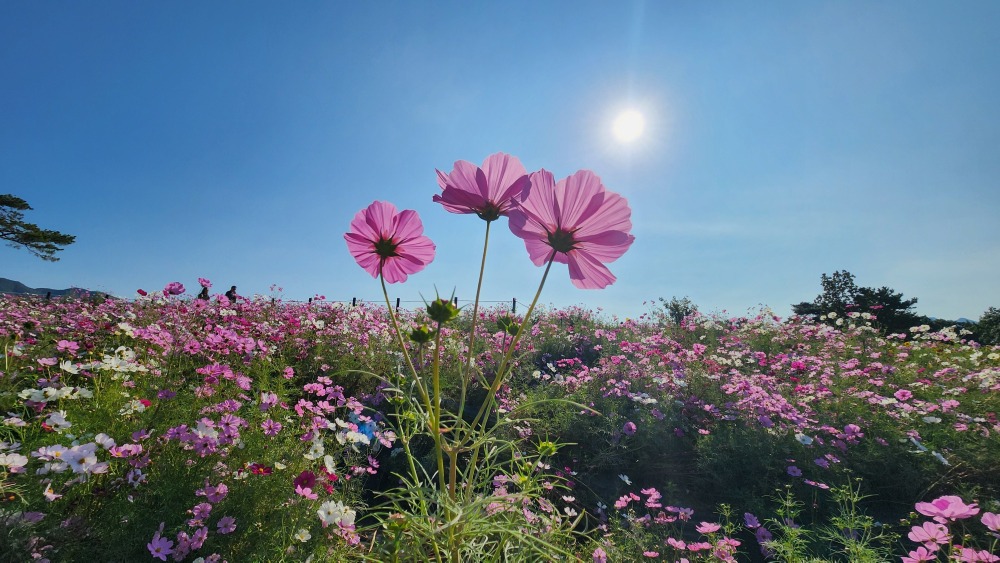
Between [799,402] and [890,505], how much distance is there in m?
0.74

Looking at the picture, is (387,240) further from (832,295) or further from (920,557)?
(832,295)

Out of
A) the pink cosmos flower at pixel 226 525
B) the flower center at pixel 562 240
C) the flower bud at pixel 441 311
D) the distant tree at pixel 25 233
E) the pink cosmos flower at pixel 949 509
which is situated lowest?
the pink cosmos flower at pixel 226 525

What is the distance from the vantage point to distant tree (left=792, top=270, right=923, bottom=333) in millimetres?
13109

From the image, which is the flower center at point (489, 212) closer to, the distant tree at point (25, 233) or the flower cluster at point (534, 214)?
the flower cluster at point (534, 214)

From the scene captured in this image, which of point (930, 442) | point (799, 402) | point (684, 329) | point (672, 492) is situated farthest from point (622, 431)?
point (684, 329)

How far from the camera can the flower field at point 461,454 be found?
1.33m

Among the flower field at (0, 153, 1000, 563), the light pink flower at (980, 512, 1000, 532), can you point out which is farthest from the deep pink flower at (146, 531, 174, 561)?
the light pink flower at (980, 512, 1000, 532)

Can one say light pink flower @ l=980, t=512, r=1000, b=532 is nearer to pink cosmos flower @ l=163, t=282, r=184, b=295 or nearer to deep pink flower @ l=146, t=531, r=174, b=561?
deep pink flower @ l=146, t=531, r=174, b=561

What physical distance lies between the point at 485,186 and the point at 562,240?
0.18 meters

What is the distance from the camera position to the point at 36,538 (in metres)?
1.19

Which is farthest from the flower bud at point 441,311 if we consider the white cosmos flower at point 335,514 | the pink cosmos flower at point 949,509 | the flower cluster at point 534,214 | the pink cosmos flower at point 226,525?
the pink cosmos flower at point 949,509

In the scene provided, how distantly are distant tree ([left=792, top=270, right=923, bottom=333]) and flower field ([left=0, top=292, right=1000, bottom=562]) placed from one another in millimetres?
9631

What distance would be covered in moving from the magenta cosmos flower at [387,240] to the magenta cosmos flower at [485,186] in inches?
3.5

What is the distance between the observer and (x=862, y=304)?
14.5m
